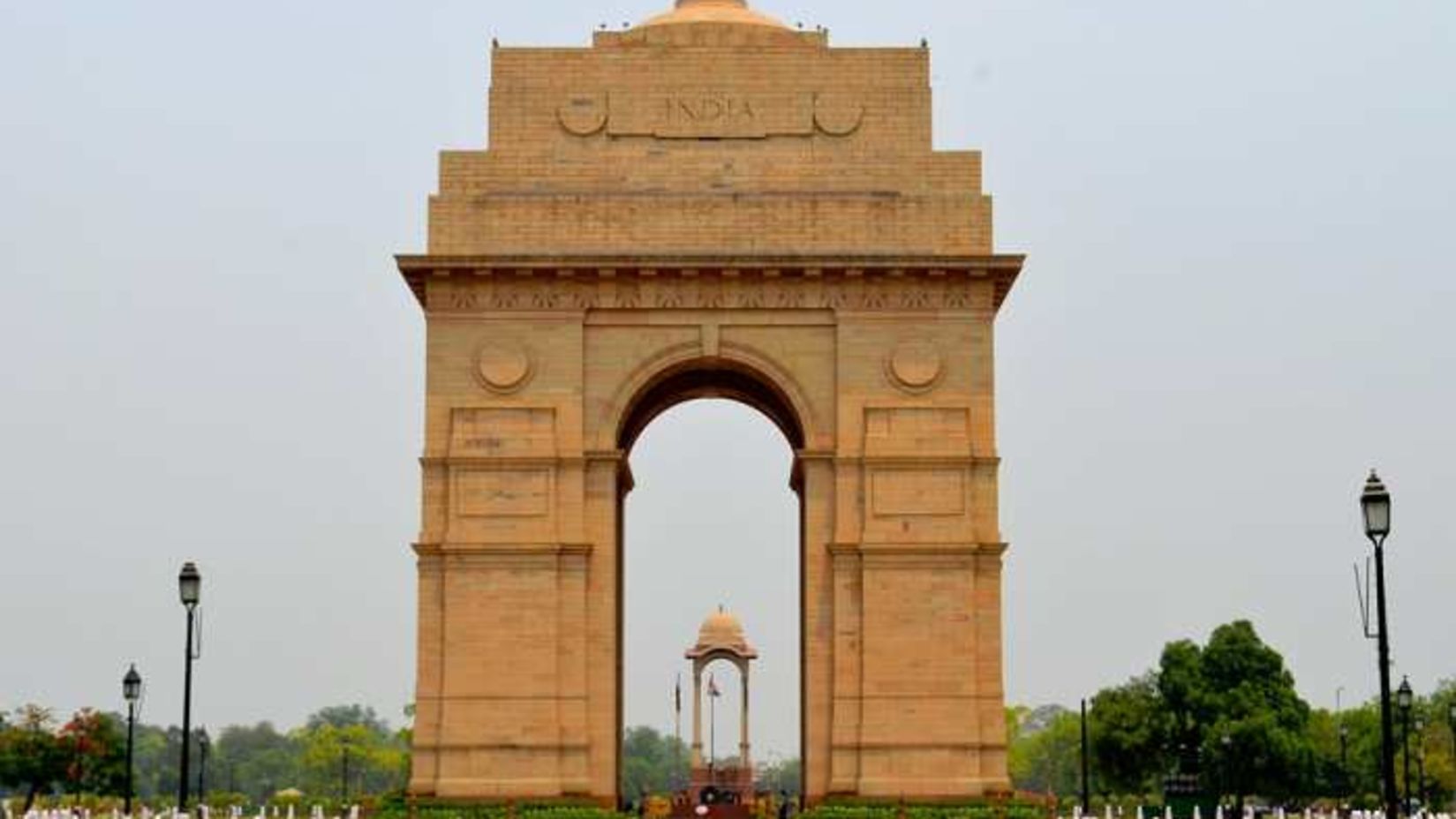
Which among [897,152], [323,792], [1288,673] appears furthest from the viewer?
[323,792]

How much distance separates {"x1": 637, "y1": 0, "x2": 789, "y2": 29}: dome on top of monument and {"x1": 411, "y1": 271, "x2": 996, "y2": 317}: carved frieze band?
5.24m

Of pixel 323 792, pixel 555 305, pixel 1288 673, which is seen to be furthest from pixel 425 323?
pixel 323 792

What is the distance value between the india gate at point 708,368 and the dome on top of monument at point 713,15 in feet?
1.27

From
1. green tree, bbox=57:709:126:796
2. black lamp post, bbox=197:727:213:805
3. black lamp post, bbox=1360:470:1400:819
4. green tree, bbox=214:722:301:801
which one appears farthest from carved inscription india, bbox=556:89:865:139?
green tree, bbox=214:722:301:801

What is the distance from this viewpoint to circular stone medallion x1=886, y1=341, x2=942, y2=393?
42.7 m

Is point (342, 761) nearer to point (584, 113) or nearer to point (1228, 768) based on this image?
point (1228, 768)

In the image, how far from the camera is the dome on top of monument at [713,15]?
44844 mm

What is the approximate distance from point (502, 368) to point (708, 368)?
411 cm

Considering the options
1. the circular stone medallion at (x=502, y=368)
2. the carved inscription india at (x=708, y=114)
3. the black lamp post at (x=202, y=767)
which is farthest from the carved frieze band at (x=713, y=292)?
the black lamp post at (x=202, y=767)

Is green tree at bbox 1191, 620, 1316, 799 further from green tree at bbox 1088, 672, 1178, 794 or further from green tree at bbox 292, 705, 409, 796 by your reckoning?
green tree at bbox 292, 705, 409, 796

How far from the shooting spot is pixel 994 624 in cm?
4206

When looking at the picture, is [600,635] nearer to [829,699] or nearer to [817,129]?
[829,699]

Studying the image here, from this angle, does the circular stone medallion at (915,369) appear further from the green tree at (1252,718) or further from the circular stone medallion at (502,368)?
the green tree at (1252,718)

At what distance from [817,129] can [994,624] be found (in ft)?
31.6
